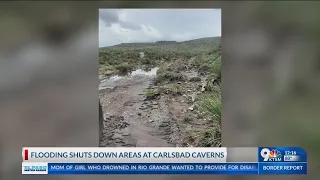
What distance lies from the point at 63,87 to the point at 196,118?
0.57 metres

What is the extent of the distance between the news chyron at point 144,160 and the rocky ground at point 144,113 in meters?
0.04

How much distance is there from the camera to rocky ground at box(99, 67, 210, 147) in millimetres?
1390

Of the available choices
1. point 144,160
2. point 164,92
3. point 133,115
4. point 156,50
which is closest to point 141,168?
point 144,160

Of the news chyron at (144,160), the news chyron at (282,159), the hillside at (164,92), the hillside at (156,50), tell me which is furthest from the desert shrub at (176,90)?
the news chyron at (282,159)

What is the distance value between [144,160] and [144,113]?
0.20 m

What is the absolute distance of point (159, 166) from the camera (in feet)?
4.56

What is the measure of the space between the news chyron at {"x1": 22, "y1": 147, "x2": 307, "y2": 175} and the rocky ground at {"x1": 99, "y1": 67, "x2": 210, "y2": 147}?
42mm

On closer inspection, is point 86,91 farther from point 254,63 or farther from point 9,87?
point 254,63

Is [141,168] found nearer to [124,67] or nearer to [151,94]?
[151,94]

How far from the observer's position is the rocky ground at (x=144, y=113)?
1.39 meters

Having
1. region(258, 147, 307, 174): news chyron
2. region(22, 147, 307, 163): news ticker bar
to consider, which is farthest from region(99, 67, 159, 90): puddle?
region(258, 147, 307, 174): news chyron

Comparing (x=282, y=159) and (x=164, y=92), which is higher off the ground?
(x=164, y=92)

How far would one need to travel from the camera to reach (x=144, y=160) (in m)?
1.39

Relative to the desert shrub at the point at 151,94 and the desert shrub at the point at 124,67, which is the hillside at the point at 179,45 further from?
the desert shrub at the point at 151,94
